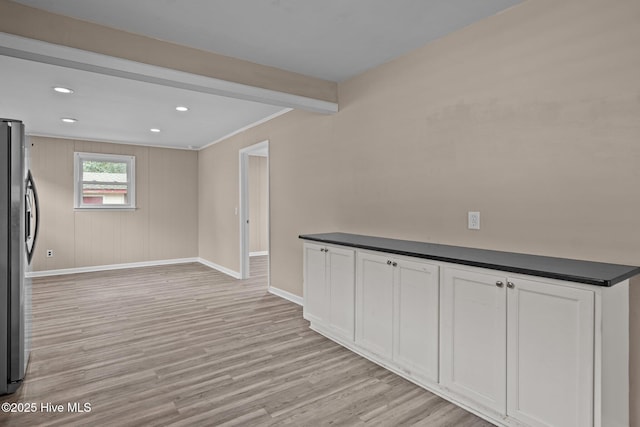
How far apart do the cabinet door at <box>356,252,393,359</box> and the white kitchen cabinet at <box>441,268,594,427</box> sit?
1.55 ft

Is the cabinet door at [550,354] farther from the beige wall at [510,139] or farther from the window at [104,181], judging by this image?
the window at [104,181]

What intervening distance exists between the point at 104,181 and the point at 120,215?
0.69 m

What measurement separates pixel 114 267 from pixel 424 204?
623 cm

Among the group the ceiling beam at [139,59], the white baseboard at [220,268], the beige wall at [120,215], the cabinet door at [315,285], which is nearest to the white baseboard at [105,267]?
the beige wall at [120,215]

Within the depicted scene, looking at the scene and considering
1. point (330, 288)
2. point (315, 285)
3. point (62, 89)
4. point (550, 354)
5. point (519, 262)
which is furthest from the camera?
point (62, 89)

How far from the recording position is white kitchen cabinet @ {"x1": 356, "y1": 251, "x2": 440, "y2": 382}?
228cm

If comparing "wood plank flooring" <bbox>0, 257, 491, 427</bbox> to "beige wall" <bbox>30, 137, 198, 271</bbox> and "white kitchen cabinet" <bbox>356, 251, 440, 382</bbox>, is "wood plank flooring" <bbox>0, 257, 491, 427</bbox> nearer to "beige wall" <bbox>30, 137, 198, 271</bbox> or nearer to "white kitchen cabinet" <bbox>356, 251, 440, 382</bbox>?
"white kitchen cabinet" <bbox>356, 251, 440, 382</bbox>

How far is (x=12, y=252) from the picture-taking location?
232 centimetres

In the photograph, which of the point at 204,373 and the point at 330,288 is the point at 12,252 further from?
the point at 330,288

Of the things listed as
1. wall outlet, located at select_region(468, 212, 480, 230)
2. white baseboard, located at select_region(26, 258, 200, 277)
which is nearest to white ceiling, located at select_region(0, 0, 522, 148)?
wall outlet, located at select_region(468, 212, 480, 230)

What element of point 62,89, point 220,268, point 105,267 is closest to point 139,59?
point 62,89

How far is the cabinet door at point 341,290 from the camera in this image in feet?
9.61

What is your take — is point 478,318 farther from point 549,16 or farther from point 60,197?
point 60,197

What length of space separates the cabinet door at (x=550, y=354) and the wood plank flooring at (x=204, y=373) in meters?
0.37
